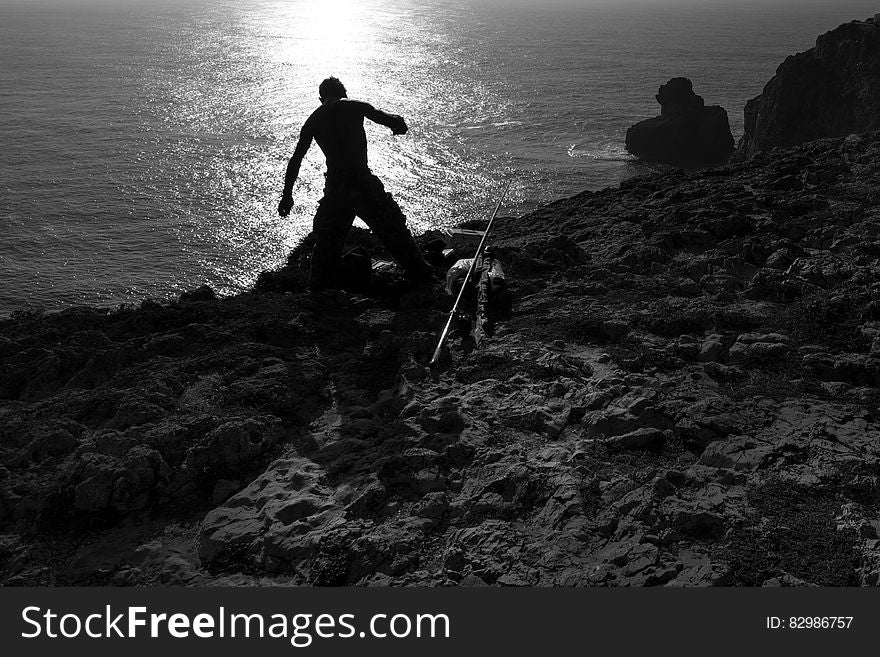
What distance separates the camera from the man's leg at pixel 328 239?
849cm

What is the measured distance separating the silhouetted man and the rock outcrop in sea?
110ft

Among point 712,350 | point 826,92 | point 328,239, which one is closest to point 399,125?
point 328,239

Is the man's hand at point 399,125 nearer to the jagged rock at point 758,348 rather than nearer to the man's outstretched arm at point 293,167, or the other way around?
the man's outstretched arm at point 293,167

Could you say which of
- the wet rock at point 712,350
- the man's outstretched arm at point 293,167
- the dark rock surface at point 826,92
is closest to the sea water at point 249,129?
the dark rock surface at point 826,92

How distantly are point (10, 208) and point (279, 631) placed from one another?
87.9ft

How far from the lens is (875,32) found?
33.1m

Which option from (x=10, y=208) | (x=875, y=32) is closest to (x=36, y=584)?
(x=10, y=208)

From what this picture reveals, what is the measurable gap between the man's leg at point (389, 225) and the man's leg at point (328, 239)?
0.75ft

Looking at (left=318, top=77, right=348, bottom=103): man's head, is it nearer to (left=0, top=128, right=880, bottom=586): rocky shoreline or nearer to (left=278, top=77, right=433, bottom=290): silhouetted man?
(left=278, top=77, right=433, bottom=290): silhouetted man

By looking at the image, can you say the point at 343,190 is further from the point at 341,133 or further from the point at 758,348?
the point at 758,348

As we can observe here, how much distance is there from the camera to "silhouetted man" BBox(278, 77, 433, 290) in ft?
26.9

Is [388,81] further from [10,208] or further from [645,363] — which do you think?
[645,363]

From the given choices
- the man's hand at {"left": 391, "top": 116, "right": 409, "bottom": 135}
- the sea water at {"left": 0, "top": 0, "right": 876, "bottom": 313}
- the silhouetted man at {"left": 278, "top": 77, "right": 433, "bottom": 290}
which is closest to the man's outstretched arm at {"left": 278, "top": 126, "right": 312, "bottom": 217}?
the silhouetted man at {"left": 278, "top": 77, "right": 433, "bottom": 290}

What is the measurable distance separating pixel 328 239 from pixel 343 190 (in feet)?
2.18
